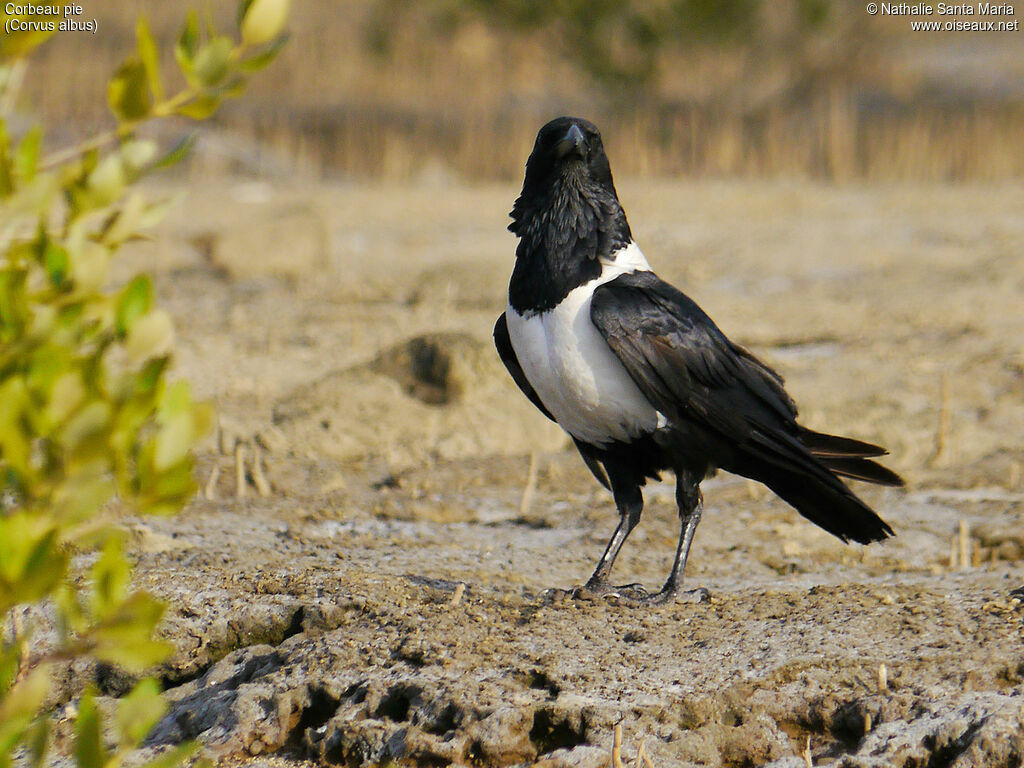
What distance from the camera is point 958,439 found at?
6.28m

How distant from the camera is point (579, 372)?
149 inches

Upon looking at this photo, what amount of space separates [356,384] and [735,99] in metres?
15.0

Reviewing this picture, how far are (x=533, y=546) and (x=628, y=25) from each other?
15.3 metres

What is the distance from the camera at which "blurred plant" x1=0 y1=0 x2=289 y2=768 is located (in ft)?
5.16

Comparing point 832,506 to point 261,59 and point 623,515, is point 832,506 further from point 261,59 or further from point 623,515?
point 261,59

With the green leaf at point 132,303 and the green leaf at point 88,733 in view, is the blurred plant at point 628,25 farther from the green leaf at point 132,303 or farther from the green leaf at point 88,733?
the green leaf at point 88,733

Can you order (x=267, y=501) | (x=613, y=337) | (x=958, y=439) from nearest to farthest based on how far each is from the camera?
(x=613, y=337) < (x=267, y=501) < (x=958, y=439)

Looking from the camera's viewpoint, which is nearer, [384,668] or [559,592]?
[384,668]

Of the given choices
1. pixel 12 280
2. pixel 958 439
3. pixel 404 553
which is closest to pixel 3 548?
pixel 12 280

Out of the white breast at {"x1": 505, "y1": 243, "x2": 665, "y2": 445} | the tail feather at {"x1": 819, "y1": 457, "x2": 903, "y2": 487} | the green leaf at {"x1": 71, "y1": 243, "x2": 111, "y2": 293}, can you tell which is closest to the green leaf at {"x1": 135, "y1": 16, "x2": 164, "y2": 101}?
the green leaf at {"x1": 71, "y1": 243, "x2": 111, "y2": 293}

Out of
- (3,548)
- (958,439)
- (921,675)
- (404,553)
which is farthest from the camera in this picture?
Answer: (958,439)

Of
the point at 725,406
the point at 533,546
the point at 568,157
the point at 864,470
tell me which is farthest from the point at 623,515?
the point at 568,157

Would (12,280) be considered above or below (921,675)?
above

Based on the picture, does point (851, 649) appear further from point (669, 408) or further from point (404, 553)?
point (404, 553)
